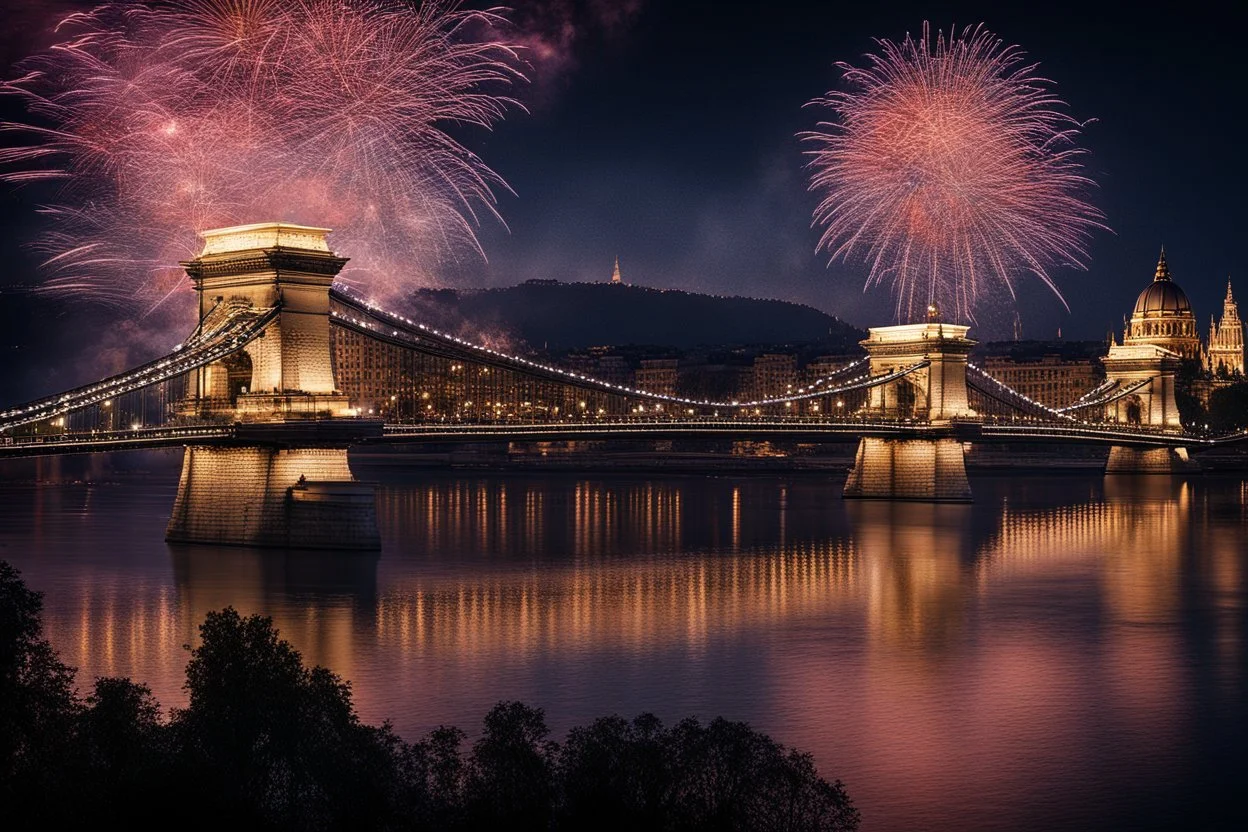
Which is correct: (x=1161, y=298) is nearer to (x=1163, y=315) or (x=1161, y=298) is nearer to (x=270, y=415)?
(x=1163, y=315)

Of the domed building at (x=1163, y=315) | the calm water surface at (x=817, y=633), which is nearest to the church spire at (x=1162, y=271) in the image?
the domed building at (x=1163, y=315)

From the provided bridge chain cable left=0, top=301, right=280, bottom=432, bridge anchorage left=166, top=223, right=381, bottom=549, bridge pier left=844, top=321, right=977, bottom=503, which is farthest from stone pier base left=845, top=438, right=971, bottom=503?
bridge chain cable left=0, top=301, right=280, bottom=432

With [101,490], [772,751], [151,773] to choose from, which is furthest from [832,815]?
[101,490]

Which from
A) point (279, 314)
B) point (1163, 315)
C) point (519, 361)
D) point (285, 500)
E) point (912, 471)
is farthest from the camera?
point (1163, 315)

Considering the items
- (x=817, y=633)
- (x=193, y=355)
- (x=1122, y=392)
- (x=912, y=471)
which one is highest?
(x=193, y=355)

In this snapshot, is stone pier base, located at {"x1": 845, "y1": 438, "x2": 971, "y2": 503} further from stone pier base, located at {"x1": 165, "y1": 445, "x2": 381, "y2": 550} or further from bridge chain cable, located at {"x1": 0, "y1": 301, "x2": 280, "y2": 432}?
bridge chain cable, located at {"x1": 0, "y1": 301, "x2": 280, "y2": 432}

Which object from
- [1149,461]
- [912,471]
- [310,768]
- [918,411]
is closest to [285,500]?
[310,768]
